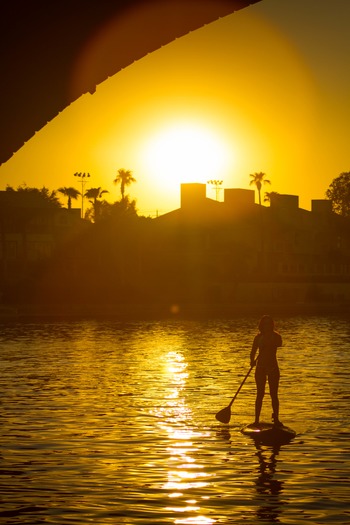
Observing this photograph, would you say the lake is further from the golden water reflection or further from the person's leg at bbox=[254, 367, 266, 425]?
the person's leg at bbox=[254, 367, 266, 425]

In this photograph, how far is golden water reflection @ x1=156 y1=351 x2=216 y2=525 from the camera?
1468cm

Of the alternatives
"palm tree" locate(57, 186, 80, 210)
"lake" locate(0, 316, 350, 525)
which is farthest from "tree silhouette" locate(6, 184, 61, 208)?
"lake" locate(0, 316, 350, 525)

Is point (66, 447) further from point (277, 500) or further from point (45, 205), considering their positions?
point (45, 205)

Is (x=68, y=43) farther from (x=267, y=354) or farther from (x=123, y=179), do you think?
(x=123, y=179)

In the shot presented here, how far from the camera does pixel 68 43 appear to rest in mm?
11234

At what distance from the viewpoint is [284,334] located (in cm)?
6469

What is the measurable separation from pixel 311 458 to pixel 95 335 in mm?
44087

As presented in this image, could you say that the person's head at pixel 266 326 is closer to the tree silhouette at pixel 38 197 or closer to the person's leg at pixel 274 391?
the person's leg at pixel 274 391

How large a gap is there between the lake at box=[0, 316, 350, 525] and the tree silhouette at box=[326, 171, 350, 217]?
4478 inches

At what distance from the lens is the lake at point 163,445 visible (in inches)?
583

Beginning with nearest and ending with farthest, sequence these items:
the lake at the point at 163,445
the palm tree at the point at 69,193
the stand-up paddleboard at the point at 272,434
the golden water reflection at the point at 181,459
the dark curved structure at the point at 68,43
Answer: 1. the dark curved structure at the point at 68,43
2. the golden water reflection at the point at 181,459
3. the lake at the point at 163,445
4. the stand-up paddleboard at the point at 272,434
5. the palm tree at the point at 69,193

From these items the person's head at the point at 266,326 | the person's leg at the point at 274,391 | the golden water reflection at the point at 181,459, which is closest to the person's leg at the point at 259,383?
the person's leg at the point at 274,391

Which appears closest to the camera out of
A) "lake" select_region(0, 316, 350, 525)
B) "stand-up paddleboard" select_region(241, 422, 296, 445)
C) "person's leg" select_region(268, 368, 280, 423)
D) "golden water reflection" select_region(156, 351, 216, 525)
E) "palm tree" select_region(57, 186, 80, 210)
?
"golden water reflection" select_region(156, 351, 216, 525)

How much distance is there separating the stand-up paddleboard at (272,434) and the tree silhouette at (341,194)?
5389 inches
